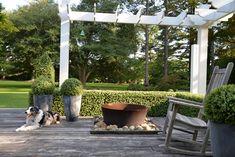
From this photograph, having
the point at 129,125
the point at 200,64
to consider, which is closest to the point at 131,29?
the point at 200,64

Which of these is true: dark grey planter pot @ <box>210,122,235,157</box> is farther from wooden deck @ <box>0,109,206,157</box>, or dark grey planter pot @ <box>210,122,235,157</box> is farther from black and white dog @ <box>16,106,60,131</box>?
black and white dog @ <box>16,106,60,131</box>

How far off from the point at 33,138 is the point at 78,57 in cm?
1523

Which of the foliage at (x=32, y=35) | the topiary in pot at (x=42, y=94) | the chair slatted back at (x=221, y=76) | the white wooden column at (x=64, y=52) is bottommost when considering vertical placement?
the topiary in pot at (x=42, y=94)

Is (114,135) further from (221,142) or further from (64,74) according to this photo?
(64,74)

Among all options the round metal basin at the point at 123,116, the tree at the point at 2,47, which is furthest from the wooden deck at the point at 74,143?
the tree at the point at 2,47

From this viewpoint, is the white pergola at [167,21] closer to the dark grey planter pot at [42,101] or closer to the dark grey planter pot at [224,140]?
the dark grey planter pot at [42,101]

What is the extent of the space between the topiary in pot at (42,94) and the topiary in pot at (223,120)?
13.0ft

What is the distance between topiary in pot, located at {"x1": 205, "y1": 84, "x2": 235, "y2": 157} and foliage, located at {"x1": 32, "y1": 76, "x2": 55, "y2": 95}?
3.99 metres

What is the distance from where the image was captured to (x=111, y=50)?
1933cm

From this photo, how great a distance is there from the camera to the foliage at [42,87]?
21.3ft

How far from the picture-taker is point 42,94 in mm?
6504

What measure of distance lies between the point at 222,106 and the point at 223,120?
0.13 m

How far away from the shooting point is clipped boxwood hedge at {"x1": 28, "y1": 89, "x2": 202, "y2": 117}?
7016 millimetres

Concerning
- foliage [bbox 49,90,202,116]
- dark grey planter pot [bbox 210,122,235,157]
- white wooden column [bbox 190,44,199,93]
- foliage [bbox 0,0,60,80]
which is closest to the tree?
foliage [bbox 0,0,60,80]
